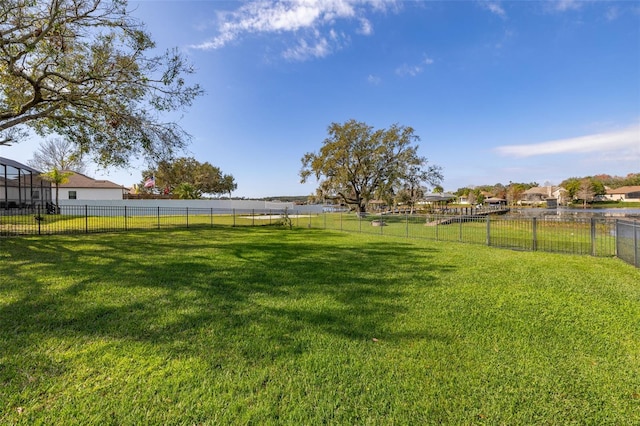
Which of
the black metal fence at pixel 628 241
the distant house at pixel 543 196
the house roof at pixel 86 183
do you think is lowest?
the black metal fence at pixel 628 241

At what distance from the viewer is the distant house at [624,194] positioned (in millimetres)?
65125

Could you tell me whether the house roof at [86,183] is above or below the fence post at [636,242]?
above

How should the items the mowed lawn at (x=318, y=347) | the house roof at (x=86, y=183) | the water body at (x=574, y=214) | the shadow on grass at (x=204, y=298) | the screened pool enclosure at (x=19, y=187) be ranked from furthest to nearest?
the house roof at (x=86, y=183) → the screened pool enclosure at (x=19, y=187) → the water body at (x=574, y=214) → the shadow on grass at (x=204, y=298) → the mowed lawn at (x=318, y=347)

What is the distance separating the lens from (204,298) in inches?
176

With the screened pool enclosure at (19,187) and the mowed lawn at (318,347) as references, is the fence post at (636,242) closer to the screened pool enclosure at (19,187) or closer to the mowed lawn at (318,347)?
the mowed lawn at (318,347)

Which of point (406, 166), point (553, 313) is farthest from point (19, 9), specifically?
point (406, 166)

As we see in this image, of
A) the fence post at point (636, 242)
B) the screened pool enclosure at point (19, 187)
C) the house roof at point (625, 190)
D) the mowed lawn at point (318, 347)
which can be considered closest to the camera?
the mowed lawn at point (318, 347)

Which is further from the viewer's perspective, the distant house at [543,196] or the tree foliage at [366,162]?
the distant house at [543,196]

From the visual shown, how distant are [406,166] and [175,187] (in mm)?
34960

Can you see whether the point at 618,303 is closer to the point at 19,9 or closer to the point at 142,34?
the point at 142,34

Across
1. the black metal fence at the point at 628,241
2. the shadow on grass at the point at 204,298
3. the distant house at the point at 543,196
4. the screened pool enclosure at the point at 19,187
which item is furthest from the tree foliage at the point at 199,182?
the distant house at the point at 543,196

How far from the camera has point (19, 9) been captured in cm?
771

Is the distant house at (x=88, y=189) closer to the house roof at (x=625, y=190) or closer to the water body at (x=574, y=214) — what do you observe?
the water body at (x=574, y=214)

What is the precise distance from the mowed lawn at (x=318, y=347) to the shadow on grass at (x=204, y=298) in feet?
0.10
